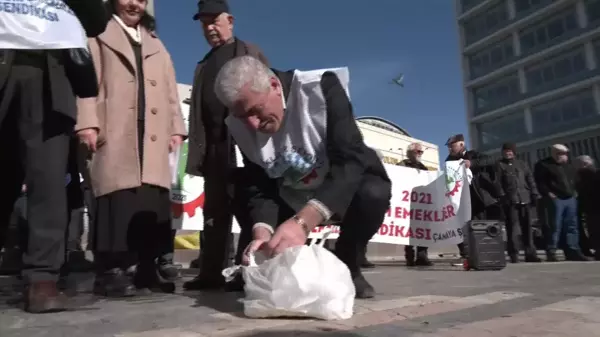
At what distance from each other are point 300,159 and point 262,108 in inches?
12.6

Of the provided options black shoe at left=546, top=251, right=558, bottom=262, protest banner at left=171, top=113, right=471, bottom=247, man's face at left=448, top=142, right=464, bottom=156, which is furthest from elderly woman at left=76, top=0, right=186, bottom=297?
black shoe at left=546, top=251, right=558, bottom=262

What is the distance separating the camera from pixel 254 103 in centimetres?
210

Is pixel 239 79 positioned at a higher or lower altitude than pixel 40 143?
higher

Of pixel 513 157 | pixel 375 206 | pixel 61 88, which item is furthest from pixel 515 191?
pixel 61 88

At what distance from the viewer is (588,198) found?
24.4 ft

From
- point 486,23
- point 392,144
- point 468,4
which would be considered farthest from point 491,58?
point 392,144

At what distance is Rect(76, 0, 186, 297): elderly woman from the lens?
287 cm

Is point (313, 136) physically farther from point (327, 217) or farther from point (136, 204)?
point (136, 204)

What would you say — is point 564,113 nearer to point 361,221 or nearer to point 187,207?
point 187,207

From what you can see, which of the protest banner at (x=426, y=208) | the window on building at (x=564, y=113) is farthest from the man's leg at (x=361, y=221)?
the window on building at (x=564, y=113)

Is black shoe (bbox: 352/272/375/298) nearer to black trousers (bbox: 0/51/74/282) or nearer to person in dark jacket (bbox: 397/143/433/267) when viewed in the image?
black trousers (bbox: 0/51/74/282)

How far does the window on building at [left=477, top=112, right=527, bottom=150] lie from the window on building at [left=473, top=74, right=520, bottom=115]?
4.77 feet

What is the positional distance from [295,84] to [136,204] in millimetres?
1175

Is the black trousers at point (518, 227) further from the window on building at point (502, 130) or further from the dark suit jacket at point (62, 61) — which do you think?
the window on building at point (502, 130)
